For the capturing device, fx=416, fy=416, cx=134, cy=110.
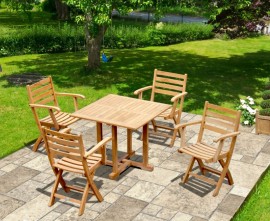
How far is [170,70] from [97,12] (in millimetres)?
4795

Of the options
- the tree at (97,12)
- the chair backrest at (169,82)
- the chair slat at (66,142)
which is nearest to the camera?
the chair slat at (66,142)

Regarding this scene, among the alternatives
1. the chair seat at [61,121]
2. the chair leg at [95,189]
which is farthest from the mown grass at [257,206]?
the chair seat at [61,121]

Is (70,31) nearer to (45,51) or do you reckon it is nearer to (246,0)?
(45,51)

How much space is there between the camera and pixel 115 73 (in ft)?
52.2

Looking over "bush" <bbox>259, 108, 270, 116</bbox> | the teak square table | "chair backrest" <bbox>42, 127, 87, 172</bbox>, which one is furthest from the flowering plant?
"chair backrest" <bbox>42, 127, 87, 172</bbox>

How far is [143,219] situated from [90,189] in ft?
4.14

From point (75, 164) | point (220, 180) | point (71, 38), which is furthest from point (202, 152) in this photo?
point (71, 38)

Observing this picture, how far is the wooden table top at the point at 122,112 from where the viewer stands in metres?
7.42

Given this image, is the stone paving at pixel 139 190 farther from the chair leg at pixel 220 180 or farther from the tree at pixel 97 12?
the tree at pixel 97 12

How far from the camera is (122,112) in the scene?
26.0 ft

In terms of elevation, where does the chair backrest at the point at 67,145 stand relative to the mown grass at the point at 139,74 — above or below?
above

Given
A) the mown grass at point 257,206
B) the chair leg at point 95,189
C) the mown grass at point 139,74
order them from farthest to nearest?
the mown grass at point 139,74 → the mown grass at point 257,206 → the chair leg at point 95,189

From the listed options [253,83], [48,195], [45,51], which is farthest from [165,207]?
[45,51]

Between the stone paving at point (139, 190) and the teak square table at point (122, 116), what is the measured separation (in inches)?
8.2
